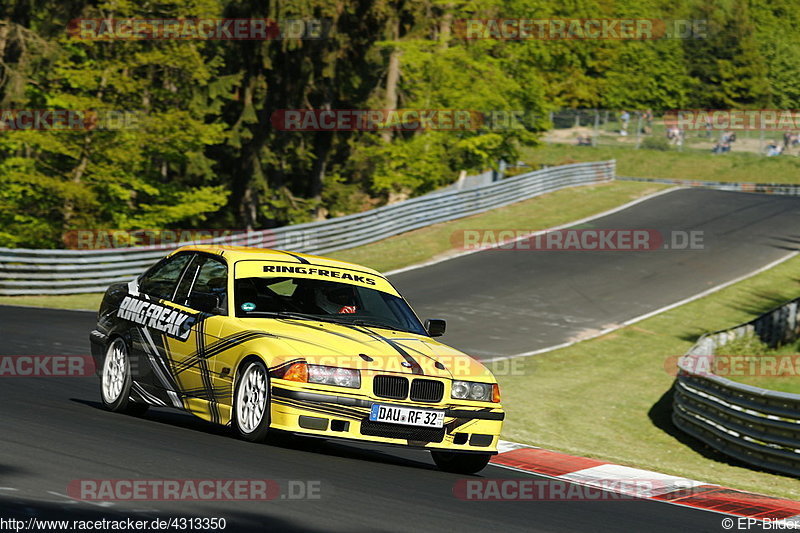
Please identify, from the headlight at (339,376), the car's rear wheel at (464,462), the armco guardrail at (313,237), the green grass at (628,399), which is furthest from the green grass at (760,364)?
the armco guardrail at (313,237)

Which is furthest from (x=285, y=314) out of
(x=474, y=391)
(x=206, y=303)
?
(x=474, y=391)

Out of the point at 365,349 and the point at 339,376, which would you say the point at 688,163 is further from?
the point at 339,376

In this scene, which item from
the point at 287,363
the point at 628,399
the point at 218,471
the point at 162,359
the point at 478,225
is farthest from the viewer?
the point at 478,225

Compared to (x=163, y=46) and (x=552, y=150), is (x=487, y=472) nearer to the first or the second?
(x=163, y=46)

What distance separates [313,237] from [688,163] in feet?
149

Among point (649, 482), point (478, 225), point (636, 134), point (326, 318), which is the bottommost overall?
point (478, 225)

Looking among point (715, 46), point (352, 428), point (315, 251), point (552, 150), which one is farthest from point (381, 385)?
point (715, 46)

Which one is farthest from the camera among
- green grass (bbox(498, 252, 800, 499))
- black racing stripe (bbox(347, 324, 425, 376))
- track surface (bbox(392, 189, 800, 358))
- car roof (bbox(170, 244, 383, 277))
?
track surface (bbox(392, 189, 800, 358))

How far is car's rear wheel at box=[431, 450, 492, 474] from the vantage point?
29.6 feet

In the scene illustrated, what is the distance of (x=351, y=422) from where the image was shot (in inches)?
324

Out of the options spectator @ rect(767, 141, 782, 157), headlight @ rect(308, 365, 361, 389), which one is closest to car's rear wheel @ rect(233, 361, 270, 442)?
headlight @ rect(308, 365, 361, 389)

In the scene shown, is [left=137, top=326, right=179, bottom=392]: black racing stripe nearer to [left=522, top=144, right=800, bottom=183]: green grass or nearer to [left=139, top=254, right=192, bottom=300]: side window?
[left=139, top=254, right=192, bottom=300]: side window

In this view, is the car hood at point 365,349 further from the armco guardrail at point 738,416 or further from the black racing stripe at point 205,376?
the armco guardrail at point 738,416

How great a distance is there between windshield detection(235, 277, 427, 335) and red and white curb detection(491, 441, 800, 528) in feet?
6.28
